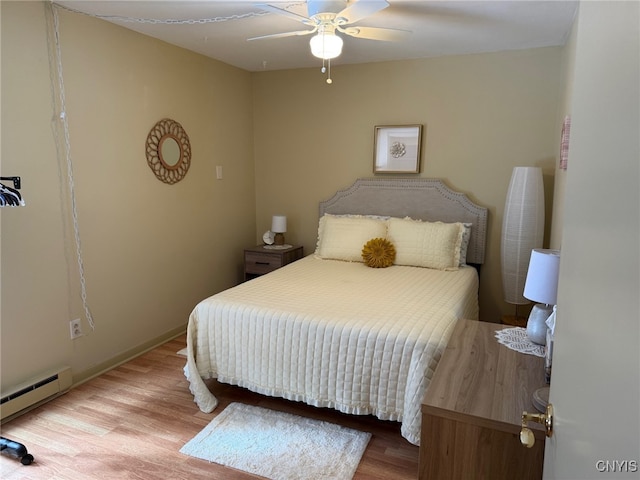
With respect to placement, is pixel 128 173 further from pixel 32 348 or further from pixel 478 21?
pixel 478 21

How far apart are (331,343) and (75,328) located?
1.67 meters

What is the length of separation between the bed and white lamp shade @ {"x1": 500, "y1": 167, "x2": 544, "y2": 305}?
298 millimetres

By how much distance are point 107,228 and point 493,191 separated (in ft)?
9.61

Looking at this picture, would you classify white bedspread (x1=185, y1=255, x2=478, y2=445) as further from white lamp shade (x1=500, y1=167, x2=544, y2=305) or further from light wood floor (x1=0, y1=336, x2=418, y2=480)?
white lamp shade (x1=500, y1=167, x2=544, y2=305)

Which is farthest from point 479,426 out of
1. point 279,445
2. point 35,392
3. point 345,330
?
point 35,392

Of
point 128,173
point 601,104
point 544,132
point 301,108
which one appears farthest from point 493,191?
point 601,104

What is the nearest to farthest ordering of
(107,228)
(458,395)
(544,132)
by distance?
(458,395)
(107,228)
(544,132)

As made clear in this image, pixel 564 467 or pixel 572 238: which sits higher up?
pixel 572 238

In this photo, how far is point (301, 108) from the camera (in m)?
4.08

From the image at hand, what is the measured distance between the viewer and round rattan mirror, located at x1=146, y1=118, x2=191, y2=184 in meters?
3.14

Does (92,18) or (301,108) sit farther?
(301,108)

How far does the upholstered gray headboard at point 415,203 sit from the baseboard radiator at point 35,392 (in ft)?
8.09

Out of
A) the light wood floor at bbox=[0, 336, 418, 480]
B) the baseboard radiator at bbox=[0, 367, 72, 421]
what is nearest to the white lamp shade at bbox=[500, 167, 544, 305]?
the light wood floor at bbox=[0, 336, 418, 480]

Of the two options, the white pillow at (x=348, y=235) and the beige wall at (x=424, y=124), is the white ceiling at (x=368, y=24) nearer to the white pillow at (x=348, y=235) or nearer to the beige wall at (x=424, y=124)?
the beige wall at (x=424, y=124)
